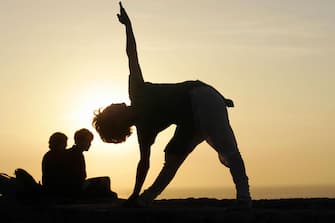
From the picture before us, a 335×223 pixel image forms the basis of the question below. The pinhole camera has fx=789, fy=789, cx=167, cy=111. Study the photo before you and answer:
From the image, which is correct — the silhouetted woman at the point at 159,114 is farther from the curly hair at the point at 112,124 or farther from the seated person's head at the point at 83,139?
the seated person's head at the point at 83,139

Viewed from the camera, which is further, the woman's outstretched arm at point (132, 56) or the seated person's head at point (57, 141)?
the seated person's head at point (57, 141)

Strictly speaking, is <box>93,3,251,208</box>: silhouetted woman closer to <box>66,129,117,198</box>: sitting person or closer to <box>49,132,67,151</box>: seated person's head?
<box>66,129,117,198</box>: sitting person

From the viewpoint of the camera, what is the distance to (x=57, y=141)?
11.5 metres

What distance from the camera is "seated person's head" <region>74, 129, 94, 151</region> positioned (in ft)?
38.0

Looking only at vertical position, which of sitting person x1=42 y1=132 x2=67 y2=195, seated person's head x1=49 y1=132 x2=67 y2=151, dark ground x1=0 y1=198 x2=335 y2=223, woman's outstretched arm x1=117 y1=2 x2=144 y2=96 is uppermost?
woman's outstretched arm x1=117 y1=2 x2=144 y2=96

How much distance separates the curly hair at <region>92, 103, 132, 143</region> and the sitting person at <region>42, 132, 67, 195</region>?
2473mm

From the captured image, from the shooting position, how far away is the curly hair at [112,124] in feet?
29.7

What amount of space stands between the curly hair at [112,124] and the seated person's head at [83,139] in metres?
2.47

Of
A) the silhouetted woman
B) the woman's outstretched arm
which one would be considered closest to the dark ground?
the silhouetted woman

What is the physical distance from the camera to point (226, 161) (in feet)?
28.5

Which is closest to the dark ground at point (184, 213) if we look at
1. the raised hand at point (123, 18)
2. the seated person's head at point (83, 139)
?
the seated person's head at point (83, 139)

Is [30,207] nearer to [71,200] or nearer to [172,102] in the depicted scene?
[71,200]

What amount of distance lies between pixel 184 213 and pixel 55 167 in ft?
11.8

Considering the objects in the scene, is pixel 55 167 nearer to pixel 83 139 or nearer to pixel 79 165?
pixel 79 165
